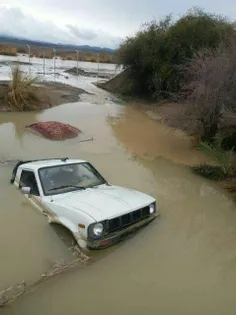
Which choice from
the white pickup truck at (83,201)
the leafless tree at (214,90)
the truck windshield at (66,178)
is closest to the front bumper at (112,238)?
the white pickup truck at (83,201)

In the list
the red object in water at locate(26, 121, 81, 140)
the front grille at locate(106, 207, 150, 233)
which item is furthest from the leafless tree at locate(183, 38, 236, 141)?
the front grille at locate(106, 207, 150, 233)

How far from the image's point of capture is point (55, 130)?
15.2m

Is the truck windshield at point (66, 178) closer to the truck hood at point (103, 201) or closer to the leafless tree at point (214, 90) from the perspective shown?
the truck hood at point (103, 201)

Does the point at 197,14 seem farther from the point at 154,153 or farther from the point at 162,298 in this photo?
the point at 162,298

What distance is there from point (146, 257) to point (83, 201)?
144 cm

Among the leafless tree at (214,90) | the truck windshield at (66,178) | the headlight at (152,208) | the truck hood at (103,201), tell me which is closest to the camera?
the truck hood at (103,201)

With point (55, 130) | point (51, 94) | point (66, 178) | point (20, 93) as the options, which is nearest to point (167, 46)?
point (51, 94)

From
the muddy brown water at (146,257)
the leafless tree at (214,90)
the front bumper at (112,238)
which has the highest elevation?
the leafless tree at (214,90)

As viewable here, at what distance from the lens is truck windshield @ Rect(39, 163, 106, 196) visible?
741cm

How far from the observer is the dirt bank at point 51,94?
19953 millimetres

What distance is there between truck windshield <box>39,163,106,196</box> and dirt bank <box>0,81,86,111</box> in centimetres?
1253

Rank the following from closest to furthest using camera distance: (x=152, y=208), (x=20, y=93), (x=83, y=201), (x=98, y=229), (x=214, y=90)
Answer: (x=98, y=229) → (x=83, y=201) → (x=152, y=208) → (x=214, y=90) → (x=20, y=93)

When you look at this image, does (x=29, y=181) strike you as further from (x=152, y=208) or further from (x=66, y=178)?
(x=152, y=208)

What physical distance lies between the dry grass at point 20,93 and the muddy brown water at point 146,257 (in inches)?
362
